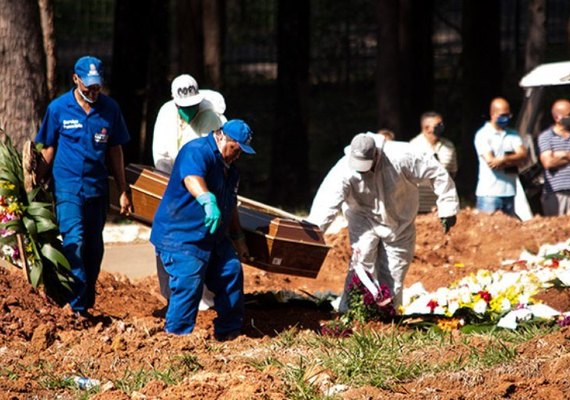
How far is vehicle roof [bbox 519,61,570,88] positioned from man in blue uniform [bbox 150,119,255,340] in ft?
24.8

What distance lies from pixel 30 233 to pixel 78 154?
2.38 feet

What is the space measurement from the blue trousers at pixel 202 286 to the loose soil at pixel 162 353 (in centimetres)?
14

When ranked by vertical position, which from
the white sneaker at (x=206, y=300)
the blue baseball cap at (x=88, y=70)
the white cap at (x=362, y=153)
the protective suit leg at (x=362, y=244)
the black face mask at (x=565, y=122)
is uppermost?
the blue baseball cap at (x=88, y=70)

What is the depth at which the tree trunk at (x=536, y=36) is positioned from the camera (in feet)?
65.0

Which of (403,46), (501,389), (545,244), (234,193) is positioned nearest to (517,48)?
(403,46)

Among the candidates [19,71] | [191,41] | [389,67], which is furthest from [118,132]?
[191,41]

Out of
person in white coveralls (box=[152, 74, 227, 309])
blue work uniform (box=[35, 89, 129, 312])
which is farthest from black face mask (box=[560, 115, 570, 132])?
blue work uniform (box=[35, 89, 129, 312])

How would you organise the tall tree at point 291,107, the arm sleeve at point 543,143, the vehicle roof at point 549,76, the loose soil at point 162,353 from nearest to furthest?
the loose soil at point 162,353 < the arm sleeve at point 543,143 < the vehicle roof at point 549,76 < the tall tree at point 291,107

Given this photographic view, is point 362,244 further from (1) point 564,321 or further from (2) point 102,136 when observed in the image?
(2) point 102,136

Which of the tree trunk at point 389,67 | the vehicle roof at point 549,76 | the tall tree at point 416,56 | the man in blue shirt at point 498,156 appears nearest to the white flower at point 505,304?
the man in blue shirt at point 498,156

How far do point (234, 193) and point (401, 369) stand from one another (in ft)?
7.63

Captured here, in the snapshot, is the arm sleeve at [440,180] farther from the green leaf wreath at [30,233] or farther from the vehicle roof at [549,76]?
the vehicle roof at [549,76]

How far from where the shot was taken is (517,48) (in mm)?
29094

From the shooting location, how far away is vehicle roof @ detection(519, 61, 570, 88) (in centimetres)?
1598
